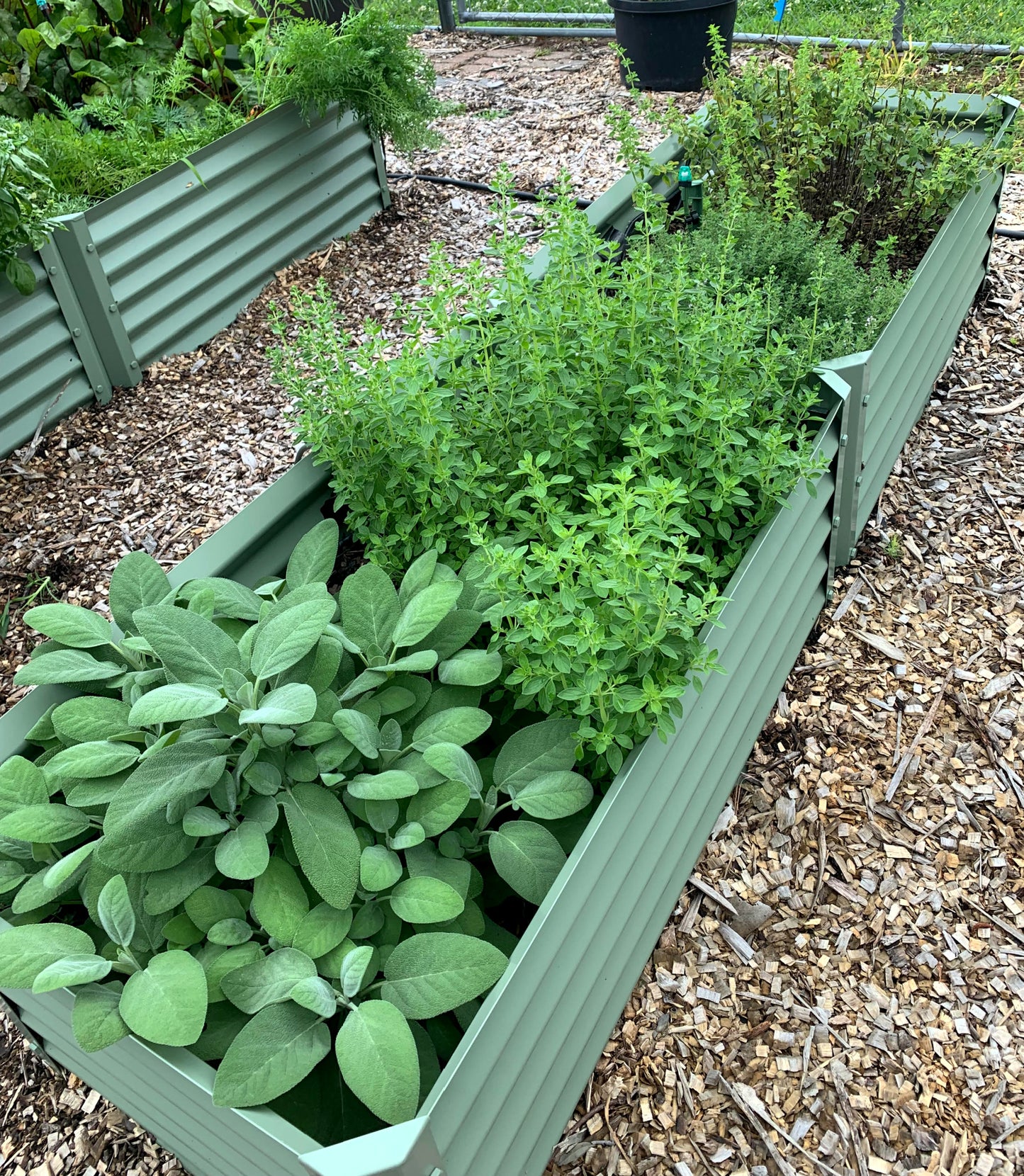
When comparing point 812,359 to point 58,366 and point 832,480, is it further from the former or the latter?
point 58,366

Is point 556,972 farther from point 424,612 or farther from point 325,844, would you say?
point 424,612

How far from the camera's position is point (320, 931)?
1.47m

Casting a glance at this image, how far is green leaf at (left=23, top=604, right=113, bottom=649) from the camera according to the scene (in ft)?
5.82

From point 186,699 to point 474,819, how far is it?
58 centimetres

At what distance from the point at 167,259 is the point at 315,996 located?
9.19 ft

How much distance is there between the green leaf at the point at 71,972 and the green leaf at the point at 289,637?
0.45 metres

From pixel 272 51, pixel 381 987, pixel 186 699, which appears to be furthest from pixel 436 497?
pixel 272 51

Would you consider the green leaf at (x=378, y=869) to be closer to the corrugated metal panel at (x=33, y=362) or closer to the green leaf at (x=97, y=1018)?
the green leaf at (x=97, y=1018)

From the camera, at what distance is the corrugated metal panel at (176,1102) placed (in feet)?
4.19

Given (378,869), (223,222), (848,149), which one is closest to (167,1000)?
(378,869)

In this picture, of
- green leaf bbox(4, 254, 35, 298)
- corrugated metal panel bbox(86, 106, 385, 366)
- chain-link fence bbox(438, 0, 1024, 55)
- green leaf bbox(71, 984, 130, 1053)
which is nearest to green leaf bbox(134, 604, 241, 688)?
green leaf bbox(71, 984, 130, 1053)

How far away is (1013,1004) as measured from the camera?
6.36ft

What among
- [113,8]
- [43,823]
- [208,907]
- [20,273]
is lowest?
[208,907]

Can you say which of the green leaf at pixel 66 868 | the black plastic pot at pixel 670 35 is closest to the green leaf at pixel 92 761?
the green leaf at pixel 66 868
